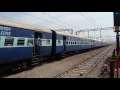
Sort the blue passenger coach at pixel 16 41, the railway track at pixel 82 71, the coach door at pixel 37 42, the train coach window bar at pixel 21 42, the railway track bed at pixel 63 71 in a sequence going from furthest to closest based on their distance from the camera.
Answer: the coach door at pixel 37 42, the train coach window bar at pixel 21 42, the railway track at pixel 82 71, the railway track bed at pixel 63 71, the blue passenger coach at pixel 16 41

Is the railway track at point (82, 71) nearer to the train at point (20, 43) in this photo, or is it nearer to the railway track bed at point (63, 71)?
the railway track bed at point (63, 71)

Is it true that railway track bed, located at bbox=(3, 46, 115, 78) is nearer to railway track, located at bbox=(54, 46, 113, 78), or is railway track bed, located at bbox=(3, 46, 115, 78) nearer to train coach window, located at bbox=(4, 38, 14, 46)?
railway track, located at bbox=(54, 46, 113, 78)

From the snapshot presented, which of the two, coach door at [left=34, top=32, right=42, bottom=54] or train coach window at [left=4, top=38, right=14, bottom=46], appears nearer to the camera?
train coach window at [left=4, top=38, right=14, bottom=46]

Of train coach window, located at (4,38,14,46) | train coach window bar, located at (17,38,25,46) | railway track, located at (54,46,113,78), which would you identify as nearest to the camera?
train coach window, located at (4,38,14,46)

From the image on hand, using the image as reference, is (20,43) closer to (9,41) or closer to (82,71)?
(9,41)

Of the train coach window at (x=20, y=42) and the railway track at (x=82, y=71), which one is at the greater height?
the train coach window at (x=20, y=42)

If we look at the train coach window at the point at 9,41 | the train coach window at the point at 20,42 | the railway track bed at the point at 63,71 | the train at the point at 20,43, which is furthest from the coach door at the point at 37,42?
the train coach window at the point at 9,41

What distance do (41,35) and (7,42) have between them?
6.00 meters

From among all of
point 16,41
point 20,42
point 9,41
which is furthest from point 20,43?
point 9,41

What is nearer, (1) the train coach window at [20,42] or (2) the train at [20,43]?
(2) the train at [20,43]

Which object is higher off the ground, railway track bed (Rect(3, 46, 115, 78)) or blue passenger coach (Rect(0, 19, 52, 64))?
blue passenger coach (Rect(0, 19, 52, 64))

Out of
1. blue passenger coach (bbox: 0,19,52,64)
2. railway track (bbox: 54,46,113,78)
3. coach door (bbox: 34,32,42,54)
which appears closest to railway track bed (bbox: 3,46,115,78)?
railway track (bbox: 54,46,113,78)
